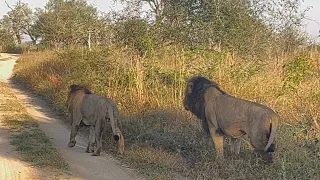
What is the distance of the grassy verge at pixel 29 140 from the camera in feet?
30.1

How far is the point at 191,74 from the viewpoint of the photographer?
525 inches

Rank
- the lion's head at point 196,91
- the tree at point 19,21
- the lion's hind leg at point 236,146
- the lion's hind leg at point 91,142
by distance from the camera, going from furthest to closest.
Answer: the tree at point 19,21 → the lion's hind leg at point 91,142 → the lion's head at point 196,91 → the lion's hind leg at point 236,146

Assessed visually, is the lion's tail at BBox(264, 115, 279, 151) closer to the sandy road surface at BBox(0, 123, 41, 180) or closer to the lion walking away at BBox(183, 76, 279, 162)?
the lion walking away at BBox(183, 76, 279, 162)

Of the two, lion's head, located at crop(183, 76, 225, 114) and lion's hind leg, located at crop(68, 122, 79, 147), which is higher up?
lion's head, located at crop(183, 76, 225, 114)

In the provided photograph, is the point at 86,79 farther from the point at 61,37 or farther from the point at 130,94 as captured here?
the point at 61,37

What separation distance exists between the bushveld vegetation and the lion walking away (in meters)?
0.39

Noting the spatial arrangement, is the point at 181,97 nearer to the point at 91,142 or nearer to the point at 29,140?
the point at 91,142

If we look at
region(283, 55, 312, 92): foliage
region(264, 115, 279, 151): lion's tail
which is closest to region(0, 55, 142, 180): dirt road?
region(264, 115, 279, 151): lion's tail

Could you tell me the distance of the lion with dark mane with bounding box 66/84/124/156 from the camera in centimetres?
984

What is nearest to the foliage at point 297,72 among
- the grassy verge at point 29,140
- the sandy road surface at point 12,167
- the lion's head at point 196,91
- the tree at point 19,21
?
the lion's head at point 196,91

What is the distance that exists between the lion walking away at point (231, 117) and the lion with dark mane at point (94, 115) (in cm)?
147

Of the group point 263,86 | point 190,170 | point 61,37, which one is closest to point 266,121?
point 190,170

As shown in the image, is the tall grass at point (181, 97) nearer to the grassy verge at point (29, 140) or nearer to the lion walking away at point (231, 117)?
the lion walking away at point (231, 117)

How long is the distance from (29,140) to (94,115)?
1.90 metres
